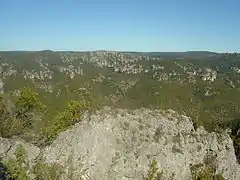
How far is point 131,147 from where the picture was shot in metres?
39.5

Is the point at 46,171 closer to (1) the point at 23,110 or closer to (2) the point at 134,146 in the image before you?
(2) the point at 134,146

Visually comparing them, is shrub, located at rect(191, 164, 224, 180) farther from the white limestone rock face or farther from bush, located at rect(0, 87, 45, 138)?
bush, located at rect(0, 87, 45, 138)

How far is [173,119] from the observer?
45.7 meters

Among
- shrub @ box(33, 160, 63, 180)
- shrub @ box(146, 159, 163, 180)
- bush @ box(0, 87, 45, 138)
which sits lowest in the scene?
bush @ box(0, 87, 45, 138)

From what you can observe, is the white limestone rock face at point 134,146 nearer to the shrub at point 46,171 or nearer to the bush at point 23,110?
the shrub at point 46,171

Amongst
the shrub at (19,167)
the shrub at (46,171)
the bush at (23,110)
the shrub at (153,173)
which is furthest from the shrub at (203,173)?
the bush at (23,110)

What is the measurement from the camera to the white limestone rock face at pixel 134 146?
37.2 m

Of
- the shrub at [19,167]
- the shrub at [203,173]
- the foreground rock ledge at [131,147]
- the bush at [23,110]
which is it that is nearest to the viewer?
the shrub at [19,167]

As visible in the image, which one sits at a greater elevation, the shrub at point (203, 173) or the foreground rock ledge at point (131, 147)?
the foreground rock ledge at point (131, 147)

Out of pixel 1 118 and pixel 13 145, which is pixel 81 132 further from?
pixel 1 118

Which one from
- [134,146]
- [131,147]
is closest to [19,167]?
[131,147]

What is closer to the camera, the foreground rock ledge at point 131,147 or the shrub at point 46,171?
the shrub at point 46,171

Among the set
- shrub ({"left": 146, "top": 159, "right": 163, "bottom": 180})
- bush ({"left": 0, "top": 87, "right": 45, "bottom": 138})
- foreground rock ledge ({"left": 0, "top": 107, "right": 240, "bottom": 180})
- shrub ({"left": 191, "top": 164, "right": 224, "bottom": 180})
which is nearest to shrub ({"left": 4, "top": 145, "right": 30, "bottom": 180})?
foreground rock ledge ({"left": 0, "top": 107, "right": 240, "bottom": 180})

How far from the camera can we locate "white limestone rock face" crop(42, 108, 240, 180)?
37219 mm
